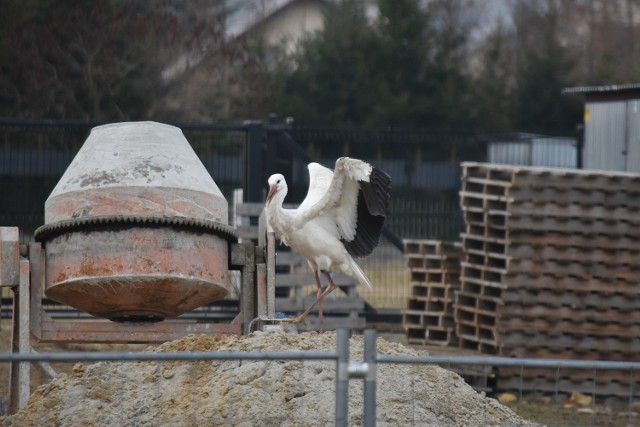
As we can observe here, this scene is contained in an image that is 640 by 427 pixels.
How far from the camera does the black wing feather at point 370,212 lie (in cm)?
1102

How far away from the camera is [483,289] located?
14.6m

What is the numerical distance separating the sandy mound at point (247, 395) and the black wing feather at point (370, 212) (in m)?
2.54

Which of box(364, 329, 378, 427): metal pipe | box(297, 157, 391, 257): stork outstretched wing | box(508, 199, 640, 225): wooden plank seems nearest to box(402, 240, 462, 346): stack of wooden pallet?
box(508, 199, 640, 225): wooden plank

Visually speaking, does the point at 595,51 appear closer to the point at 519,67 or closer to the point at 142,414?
the point at 519,67

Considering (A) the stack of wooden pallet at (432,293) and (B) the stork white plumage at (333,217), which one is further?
(A) the stack of wooden pallet at (432,293)

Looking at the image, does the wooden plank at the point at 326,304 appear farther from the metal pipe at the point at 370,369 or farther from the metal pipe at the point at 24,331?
the metal pipe at the point at 370,369

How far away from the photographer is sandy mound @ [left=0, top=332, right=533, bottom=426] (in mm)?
7664

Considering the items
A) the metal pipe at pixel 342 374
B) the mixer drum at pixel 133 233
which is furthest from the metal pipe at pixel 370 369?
the mixer drum at pixel 133 233

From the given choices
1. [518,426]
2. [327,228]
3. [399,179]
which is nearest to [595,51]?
[399,179]

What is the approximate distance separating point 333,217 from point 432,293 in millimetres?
4259

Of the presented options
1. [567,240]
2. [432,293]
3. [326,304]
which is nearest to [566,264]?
[567,240]

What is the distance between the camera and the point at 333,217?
461 inches

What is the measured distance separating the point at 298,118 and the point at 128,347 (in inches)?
789

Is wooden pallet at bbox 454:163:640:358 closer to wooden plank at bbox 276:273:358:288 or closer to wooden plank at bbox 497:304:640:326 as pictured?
wooden plank at bbox 497:304:640:326
